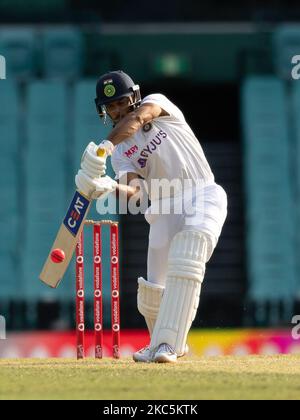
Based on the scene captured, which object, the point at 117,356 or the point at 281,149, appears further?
the point at 281,149

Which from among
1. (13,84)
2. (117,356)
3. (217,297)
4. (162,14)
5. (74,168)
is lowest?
(117,356)

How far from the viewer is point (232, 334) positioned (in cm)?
891

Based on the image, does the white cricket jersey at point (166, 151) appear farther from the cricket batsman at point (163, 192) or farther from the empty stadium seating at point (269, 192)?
the empty stadium seating at point (269, 192)

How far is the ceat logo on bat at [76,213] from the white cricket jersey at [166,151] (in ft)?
1.04

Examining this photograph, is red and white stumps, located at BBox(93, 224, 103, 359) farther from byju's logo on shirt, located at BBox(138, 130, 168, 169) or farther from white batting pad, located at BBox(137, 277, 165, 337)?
byju's logo on shirt, located at BBox(138, 130, 168, 169)

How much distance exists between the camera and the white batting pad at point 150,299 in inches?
195

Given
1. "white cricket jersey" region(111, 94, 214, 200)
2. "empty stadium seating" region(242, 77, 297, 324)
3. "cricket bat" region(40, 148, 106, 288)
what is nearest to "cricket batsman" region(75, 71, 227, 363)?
"white cricket jersey" region(111, 94, 214, 200)

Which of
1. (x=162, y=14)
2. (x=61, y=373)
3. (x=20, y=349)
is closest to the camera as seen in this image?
(x=61, y=373)

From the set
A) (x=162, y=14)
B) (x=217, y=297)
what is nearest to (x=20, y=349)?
(x=217, y=297)

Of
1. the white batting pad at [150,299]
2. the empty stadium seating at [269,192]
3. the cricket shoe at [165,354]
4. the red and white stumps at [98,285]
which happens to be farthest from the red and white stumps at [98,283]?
the empty stadium seating at [269,192]

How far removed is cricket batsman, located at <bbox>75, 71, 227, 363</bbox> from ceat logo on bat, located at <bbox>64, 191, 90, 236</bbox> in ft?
0.21

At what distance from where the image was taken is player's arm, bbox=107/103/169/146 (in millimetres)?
4629

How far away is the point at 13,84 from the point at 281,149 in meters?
2.42
